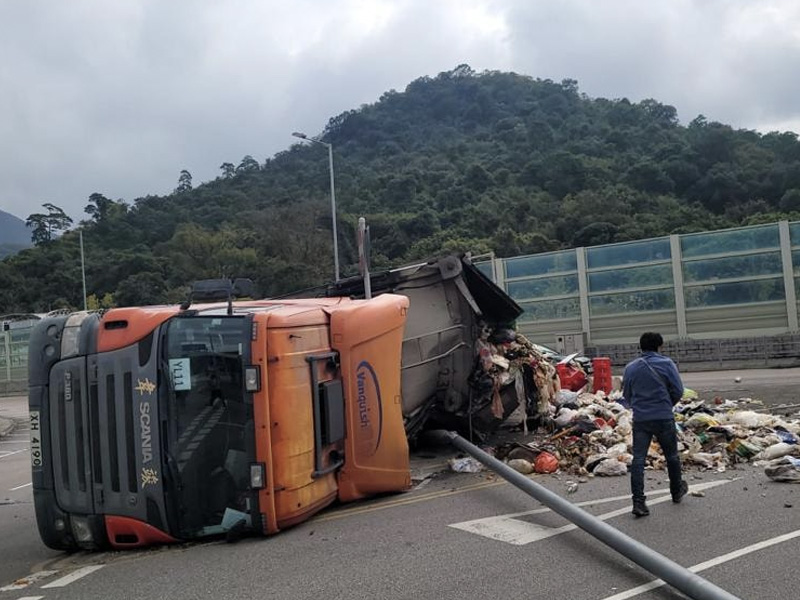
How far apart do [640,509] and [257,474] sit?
10.5 feet

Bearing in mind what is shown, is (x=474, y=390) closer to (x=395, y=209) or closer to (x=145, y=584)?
(x=145, y=584)

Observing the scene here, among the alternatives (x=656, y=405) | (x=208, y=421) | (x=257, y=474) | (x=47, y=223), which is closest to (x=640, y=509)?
(x=656, y=405)


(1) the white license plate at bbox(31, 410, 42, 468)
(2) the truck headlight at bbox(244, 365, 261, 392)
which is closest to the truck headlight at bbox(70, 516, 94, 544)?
(1) the white license plate at bbox(31, 410, 42, 468)

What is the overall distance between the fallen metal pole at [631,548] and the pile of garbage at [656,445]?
1.19 m

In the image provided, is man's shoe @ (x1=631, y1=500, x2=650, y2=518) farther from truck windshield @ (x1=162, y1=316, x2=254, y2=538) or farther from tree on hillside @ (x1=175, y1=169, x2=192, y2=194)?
tree on hillside @ (x1=175, y1=169, x2=192, y2=194)

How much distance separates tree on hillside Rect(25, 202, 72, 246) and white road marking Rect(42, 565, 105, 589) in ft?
252

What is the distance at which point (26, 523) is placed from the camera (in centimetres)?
759

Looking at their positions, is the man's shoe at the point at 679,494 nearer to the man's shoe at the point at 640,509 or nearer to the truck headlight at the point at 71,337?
the man's shoe at the point at 640,509

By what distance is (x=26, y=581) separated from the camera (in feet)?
17.4

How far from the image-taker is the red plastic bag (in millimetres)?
8028

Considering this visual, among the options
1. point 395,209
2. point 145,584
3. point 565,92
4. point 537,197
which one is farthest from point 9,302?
point 565,92

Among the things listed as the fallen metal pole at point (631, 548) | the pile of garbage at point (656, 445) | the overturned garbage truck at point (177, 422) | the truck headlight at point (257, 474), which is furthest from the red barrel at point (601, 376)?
the truck headlight at point (257, 474)

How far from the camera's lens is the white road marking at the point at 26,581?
5.18 m

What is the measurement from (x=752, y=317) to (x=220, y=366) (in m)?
20.9
